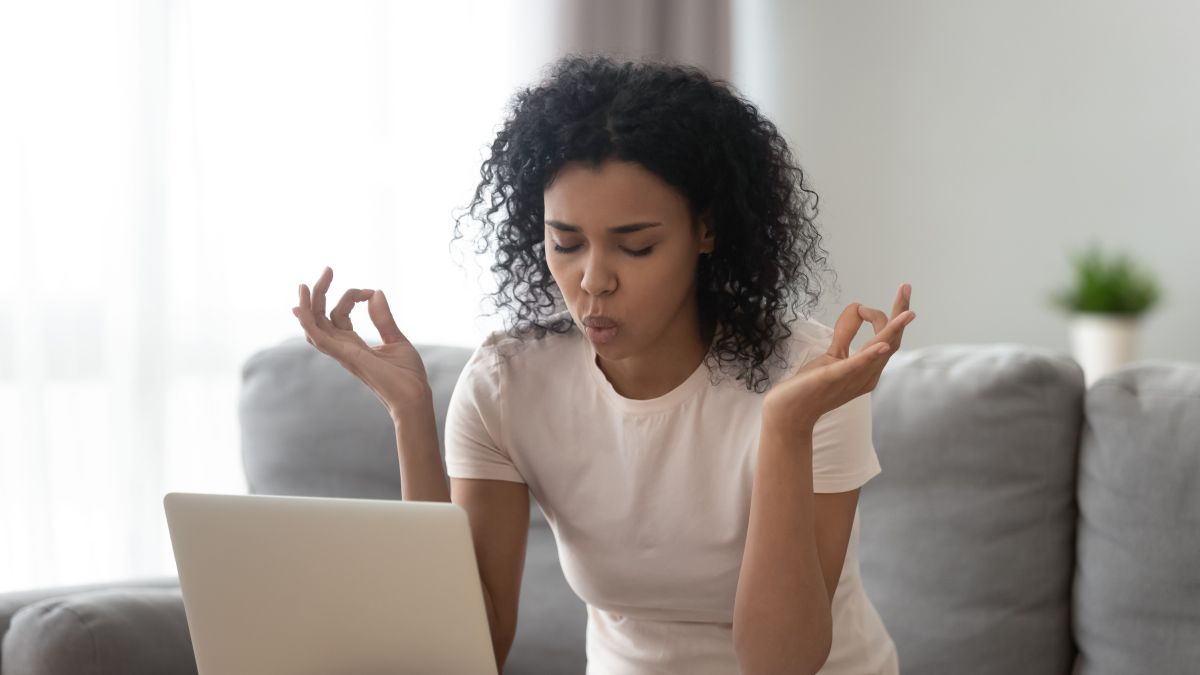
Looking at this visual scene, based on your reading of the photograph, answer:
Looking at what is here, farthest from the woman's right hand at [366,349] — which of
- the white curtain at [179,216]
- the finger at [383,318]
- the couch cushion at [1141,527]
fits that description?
the white curtain at [179,216]

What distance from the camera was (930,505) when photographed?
1.62 m

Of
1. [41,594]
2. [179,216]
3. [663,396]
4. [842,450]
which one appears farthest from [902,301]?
[179,216]

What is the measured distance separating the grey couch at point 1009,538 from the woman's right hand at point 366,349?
1.54ft

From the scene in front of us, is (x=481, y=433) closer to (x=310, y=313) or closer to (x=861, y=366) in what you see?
(x=310, y=313)

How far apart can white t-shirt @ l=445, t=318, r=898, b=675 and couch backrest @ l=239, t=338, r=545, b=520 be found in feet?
1.56

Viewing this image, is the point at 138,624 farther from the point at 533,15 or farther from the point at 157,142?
the point at 533,15

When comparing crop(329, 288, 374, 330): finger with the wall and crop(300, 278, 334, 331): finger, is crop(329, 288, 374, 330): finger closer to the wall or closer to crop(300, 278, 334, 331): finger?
crop(300, 278, 334, 331): finger

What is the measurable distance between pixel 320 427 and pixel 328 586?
935 millimetres

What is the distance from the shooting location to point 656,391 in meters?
1.38

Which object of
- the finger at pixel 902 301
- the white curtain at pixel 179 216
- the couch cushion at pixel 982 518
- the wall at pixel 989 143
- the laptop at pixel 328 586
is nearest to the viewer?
the laptop at pixel 328 586

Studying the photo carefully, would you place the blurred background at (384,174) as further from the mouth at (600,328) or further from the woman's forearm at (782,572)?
the woman's forearm at (782,572)

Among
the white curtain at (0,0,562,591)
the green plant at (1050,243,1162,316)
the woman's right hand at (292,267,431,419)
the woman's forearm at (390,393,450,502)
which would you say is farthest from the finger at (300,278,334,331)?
the green plant at (1050,243,1162,316)

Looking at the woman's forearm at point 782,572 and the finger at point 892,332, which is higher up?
the finger at point 892,332

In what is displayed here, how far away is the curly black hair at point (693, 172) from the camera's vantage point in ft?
4.02
